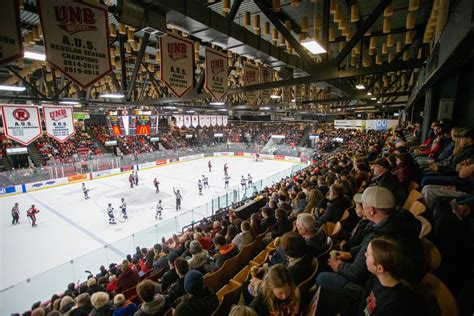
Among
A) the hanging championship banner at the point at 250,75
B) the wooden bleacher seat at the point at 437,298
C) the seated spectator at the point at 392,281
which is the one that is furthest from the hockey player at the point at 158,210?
the wooden bleacher seat at the point at 437,298

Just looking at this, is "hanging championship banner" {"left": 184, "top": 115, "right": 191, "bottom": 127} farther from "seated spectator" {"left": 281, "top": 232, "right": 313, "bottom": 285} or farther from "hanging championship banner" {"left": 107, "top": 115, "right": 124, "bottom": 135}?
"seated spectator" {"left": 281, "top": 232, "right": 313, "bottom": 285}

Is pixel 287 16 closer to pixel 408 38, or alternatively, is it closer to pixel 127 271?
pixel 408 38

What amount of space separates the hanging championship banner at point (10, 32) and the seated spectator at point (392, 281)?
446 cm

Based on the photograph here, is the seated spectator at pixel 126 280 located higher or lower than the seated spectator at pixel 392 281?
lower

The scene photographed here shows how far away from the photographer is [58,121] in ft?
44.5

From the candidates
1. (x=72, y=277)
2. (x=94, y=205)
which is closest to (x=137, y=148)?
(x=94, y=205)

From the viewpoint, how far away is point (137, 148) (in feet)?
123

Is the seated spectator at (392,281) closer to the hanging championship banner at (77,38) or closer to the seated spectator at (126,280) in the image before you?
the hanging championship banner at (77,38)

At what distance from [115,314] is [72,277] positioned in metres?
6.17

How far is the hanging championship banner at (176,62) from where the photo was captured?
5.40 m

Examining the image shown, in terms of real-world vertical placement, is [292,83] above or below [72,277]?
above

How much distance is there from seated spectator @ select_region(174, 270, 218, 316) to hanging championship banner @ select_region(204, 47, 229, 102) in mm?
5243

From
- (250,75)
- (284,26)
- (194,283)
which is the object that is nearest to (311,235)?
(194,283)

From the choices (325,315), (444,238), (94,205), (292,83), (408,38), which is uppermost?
(408,38)
